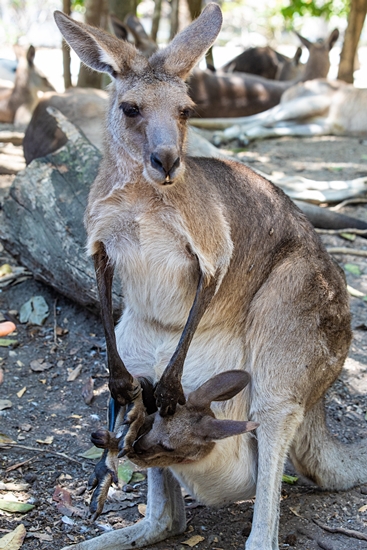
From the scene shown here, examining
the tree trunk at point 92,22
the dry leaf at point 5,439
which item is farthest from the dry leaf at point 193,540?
the tree trunk at point 92,22

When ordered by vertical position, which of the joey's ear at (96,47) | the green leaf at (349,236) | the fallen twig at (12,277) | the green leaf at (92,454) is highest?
the joey's ear at (96,47)

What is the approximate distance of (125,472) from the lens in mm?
3518

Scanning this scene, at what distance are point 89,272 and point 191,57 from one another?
168 centimetres

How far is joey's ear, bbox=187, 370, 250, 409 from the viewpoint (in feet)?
9.02

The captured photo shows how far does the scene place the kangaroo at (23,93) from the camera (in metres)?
10.5

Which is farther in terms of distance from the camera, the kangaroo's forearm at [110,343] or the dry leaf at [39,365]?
the dry leaf at [39,365]

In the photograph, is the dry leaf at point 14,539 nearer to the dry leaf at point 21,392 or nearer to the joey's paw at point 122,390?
the joey's paw at point 122,390

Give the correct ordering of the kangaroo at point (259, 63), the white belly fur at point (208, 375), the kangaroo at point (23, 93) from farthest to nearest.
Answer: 1. the kangaroo at point (259, 63)
2. the kangaroo at point (23, 93)
3. the white belly fur at point (208, 375)

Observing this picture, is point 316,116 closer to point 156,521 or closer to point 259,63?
point 259,63

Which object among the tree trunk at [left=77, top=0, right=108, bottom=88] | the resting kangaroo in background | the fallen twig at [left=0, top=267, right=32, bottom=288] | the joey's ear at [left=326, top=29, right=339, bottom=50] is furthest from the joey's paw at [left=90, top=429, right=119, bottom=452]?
the joey's ear at [left=326, top=29, right=339, bottom=50]

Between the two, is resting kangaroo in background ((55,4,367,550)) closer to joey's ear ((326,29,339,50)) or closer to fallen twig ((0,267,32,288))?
fallen twig ((0,267,32,288))

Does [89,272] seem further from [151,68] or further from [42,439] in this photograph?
[151,68]

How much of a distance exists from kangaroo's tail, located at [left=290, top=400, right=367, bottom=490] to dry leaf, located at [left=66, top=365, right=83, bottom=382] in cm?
148

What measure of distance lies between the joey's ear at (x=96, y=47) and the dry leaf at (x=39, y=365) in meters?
1.98
